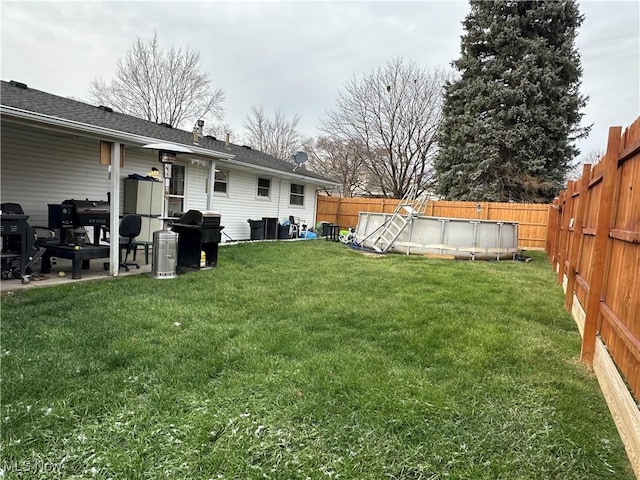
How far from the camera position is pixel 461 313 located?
4.68m

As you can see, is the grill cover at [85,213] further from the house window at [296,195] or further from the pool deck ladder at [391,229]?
the house window at [296,195]

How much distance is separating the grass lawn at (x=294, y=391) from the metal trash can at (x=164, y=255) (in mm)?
1187

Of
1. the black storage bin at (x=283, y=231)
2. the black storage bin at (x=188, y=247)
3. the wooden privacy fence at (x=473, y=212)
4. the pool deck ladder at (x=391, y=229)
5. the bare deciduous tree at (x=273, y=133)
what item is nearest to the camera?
the black storage bin at (x=188, y=247)

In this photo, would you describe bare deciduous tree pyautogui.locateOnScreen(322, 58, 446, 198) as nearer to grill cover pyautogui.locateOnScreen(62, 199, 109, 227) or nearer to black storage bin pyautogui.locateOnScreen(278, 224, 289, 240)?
black storage bin pyautogui.locateOnScreen(278, 224, 289, 240)

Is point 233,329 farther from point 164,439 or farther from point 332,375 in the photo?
point 164,439

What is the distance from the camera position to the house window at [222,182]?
11555 millimetres

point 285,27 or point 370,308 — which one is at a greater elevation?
point 285,27

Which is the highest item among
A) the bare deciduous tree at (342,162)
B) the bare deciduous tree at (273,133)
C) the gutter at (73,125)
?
the bare deciduous tree at (273,133)

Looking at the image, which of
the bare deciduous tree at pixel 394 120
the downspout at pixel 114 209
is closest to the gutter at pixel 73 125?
the downspout at pixel 114 209

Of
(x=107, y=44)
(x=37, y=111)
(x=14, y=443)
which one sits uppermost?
(x=107, y=44)

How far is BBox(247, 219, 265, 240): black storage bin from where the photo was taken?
1252cm

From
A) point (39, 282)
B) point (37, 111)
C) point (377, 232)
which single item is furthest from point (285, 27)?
point (39, 282)

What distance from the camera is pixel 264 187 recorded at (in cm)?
1365

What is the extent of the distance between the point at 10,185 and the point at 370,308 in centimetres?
700
